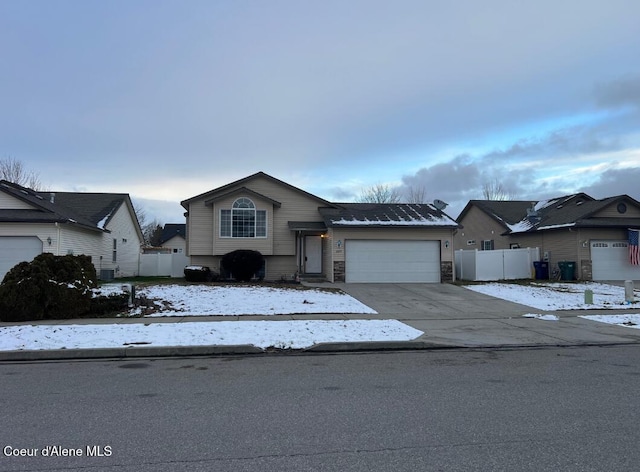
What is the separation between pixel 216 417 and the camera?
199 inches

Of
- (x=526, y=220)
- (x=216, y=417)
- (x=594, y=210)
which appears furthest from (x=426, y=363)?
(x=526, y=220)

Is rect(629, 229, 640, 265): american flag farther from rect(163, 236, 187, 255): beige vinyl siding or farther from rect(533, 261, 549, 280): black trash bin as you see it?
rect(163, 236, 187, 255): beige vinyl siding

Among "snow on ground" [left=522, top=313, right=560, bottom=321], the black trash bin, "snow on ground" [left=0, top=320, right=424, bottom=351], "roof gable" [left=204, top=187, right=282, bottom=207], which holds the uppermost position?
"roof gable" [left=204, top=187, right=282, bottom=207]

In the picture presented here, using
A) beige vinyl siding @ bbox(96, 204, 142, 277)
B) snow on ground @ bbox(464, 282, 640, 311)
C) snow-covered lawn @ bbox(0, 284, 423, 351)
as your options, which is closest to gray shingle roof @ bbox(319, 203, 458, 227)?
snow on ground @ bbox(464, 282, 640, 311)

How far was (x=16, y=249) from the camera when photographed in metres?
21.1

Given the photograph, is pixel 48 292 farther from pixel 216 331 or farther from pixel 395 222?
pixel 395 222

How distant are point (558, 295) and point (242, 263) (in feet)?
44.6

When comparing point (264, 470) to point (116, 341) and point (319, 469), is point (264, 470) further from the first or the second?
point (116, 341)

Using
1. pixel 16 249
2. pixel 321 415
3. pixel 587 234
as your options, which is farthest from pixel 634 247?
pixel 16 249

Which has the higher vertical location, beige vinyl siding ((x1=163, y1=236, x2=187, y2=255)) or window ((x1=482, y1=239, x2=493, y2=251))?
beige vinyl siding ((x1=163, y1=236, x2=187, y2=255))

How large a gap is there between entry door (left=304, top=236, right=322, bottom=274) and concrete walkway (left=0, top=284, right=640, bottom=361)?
23.1 feet

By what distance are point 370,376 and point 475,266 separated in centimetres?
1854

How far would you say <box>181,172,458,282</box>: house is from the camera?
74.4 ft

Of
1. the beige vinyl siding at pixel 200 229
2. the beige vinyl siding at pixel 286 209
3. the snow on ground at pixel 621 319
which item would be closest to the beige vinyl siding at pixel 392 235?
the beige vinyl siding at pixel 286 209
